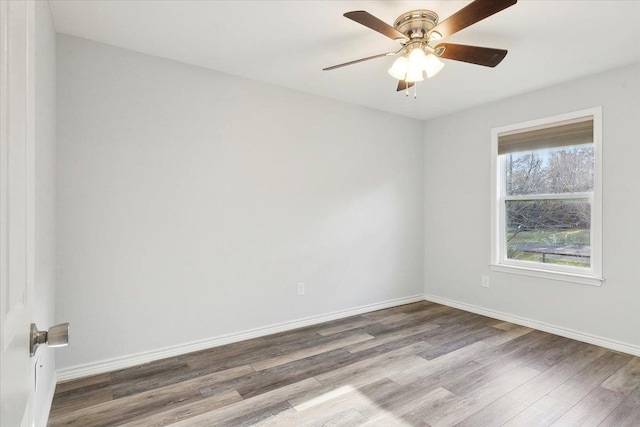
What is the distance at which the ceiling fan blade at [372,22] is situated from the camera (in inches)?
69.4

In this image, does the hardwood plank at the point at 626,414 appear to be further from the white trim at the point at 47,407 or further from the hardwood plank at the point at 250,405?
the white trim at the point at 47,407

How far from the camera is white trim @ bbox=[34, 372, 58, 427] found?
1.84 meters

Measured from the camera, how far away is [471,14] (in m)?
1.81

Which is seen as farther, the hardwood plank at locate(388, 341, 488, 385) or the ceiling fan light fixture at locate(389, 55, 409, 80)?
the hardwood plank at locate(388, 341, 488, 385)

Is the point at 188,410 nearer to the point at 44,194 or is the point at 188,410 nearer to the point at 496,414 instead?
the point at 44,194

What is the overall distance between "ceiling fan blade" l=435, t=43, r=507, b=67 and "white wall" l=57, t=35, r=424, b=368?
1666mm

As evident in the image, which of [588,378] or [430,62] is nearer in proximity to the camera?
[430,62]

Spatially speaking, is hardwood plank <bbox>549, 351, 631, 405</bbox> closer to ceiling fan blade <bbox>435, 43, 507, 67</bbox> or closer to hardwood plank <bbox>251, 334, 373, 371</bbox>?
hardwood plank <bbox>251, 334, 373, 371</bbox>

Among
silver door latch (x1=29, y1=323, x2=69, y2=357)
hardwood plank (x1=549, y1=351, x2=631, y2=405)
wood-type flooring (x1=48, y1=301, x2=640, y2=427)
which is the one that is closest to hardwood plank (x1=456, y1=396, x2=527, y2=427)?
wood-type flooring (x1=48, y1=301, x2=640, y2=427)

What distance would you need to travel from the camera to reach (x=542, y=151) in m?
3.55

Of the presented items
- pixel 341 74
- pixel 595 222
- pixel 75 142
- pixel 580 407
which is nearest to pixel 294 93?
pixel 341 74

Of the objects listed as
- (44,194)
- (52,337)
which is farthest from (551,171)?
(44,194)

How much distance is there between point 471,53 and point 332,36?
0.97m

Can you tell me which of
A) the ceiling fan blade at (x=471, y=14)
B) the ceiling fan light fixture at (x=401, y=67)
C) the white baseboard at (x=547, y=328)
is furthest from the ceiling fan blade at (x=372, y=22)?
the white baseboard at (x=547, y=328)
